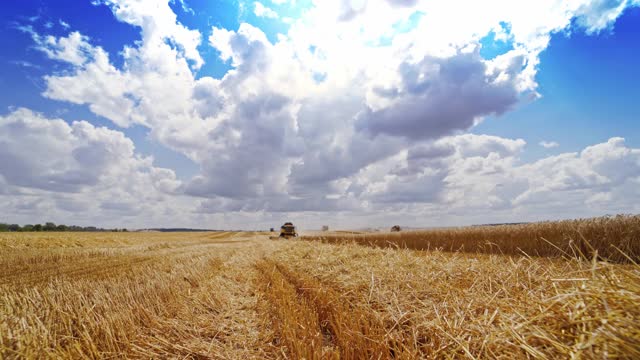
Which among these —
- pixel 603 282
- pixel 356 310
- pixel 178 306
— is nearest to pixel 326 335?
pixel 356 310

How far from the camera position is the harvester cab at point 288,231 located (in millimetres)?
51125

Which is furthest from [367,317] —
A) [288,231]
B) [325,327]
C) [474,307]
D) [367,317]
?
[288,231]

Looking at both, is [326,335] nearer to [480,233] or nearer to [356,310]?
A: [356,310]

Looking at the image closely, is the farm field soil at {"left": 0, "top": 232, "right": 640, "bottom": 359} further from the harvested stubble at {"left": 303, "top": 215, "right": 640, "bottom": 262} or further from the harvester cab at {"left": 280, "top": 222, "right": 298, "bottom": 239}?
the harvester cab at {"left": 280, "top": 222, "right": 298, "bottom": 239}

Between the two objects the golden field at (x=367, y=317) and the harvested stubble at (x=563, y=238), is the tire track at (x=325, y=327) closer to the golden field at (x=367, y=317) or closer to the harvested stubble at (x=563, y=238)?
the golden field at (x=367, y=317)

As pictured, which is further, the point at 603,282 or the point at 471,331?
the point at 471,331

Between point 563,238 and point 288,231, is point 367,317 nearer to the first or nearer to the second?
point 563,238

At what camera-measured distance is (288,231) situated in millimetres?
51750

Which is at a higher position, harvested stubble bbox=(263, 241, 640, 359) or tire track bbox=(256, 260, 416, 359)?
harvested stubble bbox=(263, 241, 640, 359)

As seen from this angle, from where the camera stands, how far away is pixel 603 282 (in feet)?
6.83

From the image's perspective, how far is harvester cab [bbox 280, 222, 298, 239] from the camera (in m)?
51.1

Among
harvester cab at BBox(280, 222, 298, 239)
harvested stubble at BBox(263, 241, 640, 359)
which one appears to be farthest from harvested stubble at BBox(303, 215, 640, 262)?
harvester cab at BBox(280, 222, 298, 239)

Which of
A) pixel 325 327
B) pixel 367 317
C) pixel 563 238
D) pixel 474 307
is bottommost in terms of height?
pixel 325 327

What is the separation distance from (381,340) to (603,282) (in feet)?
6.21
